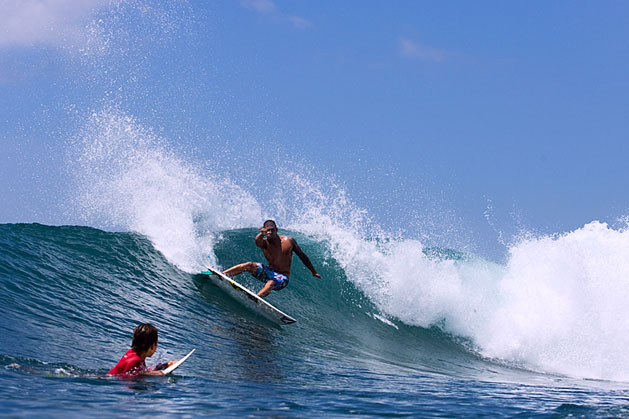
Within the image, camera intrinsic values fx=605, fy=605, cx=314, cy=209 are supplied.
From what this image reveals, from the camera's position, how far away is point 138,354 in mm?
5445

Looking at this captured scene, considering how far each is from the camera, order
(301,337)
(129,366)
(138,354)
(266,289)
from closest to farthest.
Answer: (129,366)
(138,354)
(301,337)
(266,289)

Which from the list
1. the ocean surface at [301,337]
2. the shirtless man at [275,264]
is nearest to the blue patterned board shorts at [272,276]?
the shirtless man at [275,264]

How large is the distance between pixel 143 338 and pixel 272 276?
513 cm

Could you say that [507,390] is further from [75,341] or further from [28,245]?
[28,245]

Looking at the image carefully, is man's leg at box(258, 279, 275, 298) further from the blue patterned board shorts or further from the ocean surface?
the ocean surface

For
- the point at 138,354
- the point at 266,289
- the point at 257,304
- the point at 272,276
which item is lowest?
the point at 138,354

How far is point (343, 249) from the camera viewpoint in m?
15.6

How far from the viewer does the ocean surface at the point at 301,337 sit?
4.88 meters

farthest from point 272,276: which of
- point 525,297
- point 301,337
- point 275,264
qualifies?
point 525,297

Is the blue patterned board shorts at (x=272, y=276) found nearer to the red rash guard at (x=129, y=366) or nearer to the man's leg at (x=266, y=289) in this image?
the man's leg at (x=266, y=289)

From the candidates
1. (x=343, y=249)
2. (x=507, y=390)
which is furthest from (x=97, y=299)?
(x=343, y=249)

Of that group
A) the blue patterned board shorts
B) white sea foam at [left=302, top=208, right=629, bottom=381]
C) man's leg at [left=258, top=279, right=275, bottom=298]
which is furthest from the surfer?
white sea foam at [left=302, top=208, right=629, bottom=381]

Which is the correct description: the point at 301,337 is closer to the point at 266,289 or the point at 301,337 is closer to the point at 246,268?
the point at 266,289

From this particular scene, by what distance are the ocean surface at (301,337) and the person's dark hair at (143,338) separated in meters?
0.32
